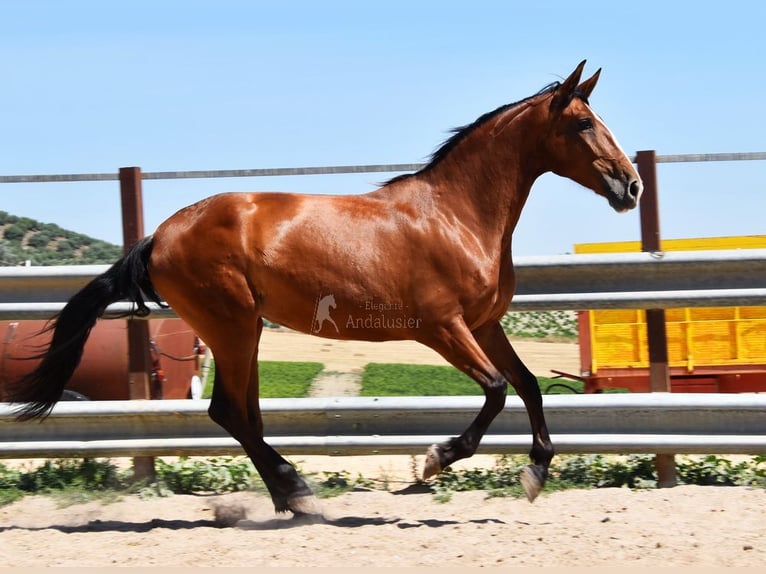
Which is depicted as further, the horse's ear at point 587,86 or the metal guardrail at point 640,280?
the metal guardrail at point 640,280

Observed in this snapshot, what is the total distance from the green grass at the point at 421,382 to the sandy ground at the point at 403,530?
18.9ft

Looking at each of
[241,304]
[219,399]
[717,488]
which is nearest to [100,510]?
[219,399]

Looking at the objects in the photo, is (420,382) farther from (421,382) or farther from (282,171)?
(282,171)

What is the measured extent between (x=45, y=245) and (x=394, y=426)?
4.70 meters

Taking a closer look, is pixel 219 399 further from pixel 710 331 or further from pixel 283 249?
pixel 710 331

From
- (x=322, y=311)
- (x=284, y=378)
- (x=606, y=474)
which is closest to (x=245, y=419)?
(x=322, y=311)

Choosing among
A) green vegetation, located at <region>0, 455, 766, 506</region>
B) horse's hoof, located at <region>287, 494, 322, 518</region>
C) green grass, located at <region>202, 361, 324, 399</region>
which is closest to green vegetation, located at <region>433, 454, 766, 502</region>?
green vegetation, located at <region>0, 455, 766, 506</region>

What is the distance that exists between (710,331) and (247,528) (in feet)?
22.1

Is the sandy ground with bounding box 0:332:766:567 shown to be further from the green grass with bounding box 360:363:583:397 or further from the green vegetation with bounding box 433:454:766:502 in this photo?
the green grass with bounding box 360:363:583:397

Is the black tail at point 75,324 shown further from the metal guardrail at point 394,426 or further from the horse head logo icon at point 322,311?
the horse head logo icon at point 322,311

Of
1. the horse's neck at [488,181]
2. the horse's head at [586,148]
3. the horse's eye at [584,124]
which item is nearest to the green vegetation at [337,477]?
the horse's neck at [488,181]

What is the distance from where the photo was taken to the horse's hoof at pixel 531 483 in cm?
493

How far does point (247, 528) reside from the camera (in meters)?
5.08

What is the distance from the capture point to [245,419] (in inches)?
212
